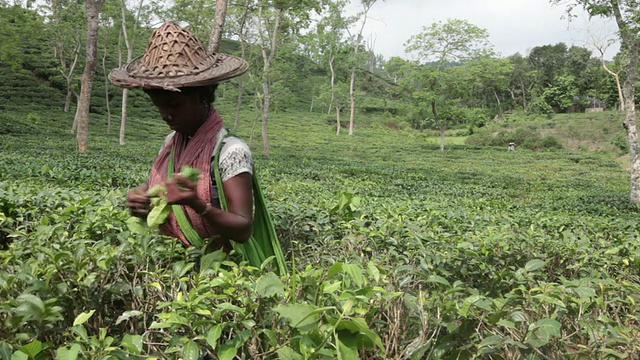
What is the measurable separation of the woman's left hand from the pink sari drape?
277 mm

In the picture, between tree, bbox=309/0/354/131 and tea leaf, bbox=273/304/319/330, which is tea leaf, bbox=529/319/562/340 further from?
tree, bbox=309/0/354/131

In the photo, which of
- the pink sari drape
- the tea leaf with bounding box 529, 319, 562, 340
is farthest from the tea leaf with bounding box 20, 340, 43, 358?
the tea leaf with bounding box 529, 319, 562, 340

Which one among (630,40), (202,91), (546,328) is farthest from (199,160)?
(630,40)

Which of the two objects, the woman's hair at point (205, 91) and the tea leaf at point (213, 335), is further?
the woman's hair at point (205, 91)

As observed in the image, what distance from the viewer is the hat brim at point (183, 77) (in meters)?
1.80

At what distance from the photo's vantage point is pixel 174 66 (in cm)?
187

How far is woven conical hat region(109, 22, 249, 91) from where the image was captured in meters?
1.82

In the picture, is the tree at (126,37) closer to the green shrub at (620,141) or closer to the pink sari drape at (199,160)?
the pink sari drape at (199,160)

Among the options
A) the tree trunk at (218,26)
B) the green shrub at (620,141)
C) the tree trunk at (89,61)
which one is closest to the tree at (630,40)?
the tree trunk at (218,26)

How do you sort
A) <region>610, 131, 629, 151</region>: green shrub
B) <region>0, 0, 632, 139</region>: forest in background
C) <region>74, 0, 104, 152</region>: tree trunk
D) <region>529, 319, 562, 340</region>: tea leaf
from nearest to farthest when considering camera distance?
1. <region>529, 319, 562, 340</region>: tea leaf
2. <region>74, 0, 104, 152</region>: tree trunk
3. <region>0, 0, 632, 139</region>: forest in background
4. <region>610, 131, 629, 151</region>: green shrub

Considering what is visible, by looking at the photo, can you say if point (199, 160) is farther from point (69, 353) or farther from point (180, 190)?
point (69, 353)

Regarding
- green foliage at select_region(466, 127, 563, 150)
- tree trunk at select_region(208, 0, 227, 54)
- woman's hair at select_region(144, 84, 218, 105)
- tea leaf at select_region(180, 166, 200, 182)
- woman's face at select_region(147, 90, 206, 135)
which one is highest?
tree trunk at select_region(208, 0, 227, 54)

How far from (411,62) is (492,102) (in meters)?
32.0

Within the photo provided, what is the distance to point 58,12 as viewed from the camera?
828 inches
